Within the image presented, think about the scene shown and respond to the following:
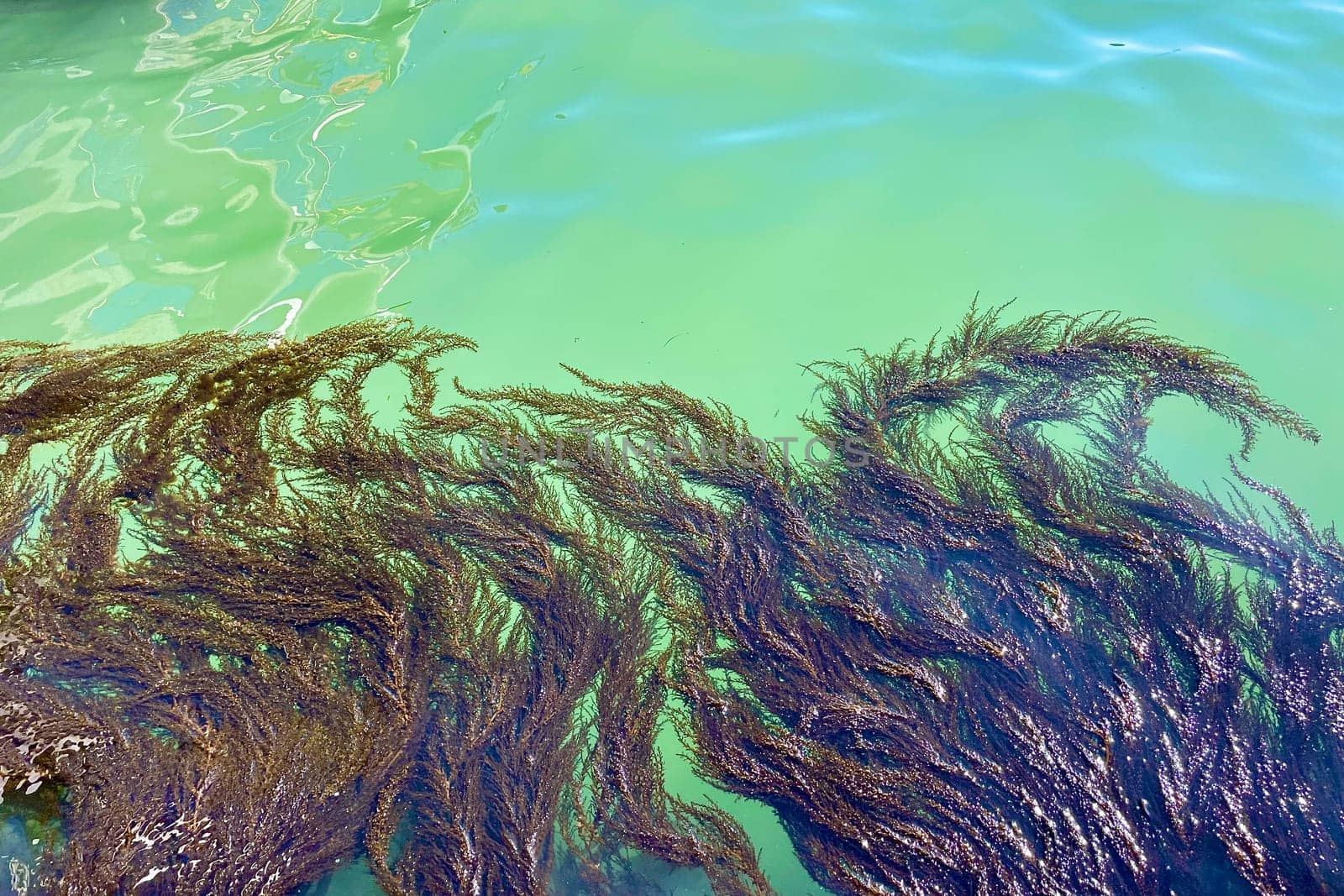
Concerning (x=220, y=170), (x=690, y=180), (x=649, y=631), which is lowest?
(x=649, y=631)

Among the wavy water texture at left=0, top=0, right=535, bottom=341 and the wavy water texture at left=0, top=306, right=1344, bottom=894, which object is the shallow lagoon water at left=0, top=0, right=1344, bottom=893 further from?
the wavy water texture at left=0, top=306, right=1344, bottom=894

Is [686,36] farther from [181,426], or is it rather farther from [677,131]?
[181,426]

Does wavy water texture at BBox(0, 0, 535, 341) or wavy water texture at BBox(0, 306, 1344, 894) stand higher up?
wavy water texture at BBox(0, 0, 535, 341)

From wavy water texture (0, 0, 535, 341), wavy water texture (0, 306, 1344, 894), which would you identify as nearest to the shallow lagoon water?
wavy water texture (0, 0, 535, 341)

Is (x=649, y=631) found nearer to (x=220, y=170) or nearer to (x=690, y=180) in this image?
(x=690, y=180)

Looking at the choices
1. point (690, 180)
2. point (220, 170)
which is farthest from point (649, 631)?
point (220, 170)
